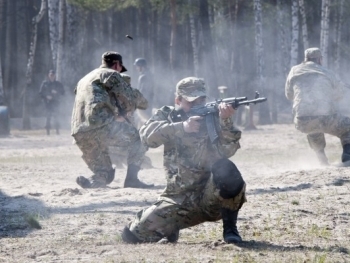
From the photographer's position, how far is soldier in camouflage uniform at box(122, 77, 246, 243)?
7457 millimetres

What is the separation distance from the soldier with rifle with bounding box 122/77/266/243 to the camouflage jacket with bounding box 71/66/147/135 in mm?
4118

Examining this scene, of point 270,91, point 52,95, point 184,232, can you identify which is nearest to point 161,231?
point 184,232

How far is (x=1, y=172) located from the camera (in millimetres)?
15250

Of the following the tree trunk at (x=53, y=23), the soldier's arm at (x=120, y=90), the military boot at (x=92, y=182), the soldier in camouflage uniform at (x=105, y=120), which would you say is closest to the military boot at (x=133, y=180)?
the soldier in camouflage uniform at (x=105, y=120)

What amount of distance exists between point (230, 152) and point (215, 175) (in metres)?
0.24

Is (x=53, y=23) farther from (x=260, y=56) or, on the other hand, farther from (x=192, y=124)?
(x=192, y=124)

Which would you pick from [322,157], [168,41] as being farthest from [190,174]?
[168,41]

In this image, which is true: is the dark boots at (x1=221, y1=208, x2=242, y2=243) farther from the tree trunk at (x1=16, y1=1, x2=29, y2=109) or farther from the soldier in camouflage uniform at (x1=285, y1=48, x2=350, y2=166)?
the tree trunk at (x1=16, y1=1, x2=29, y2=109)

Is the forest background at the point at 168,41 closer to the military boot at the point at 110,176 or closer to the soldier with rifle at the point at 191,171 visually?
the military boot at the point at 110,176

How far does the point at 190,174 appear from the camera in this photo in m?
7.78

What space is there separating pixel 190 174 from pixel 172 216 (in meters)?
0.38

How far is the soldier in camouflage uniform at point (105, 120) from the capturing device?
39.3ft

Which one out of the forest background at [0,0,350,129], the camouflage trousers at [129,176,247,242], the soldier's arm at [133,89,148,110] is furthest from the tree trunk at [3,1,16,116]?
the camouflage trousers at [129,176,247,242]

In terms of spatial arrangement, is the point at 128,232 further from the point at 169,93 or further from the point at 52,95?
the point at 169,93
